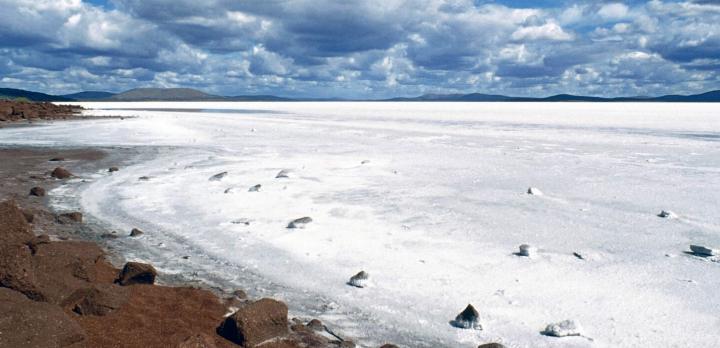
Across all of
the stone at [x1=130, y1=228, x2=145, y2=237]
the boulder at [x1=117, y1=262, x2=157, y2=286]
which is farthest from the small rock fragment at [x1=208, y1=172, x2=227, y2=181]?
the boulder at [x1=117, y1=262, x2=157, y2=286]

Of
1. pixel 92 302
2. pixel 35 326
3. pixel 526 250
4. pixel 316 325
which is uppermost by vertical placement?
pixel 35 326

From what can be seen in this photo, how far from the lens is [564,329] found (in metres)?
4.09

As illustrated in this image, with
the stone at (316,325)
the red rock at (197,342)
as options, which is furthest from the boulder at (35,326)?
the stone at (316,325)

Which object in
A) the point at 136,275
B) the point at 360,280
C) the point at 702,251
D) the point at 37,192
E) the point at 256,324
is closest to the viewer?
the point at 256,324

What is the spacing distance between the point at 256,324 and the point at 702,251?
15.3 ft

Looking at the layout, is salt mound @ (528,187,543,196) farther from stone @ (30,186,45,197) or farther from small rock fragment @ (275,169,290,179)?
stone @ (30,186,45,197)

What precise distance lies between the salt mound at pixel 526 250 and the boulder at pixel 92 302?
154 inches

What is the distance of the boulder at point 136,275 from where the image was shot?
16.0 feet

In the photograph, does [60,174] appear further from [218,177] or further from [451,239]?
[451,239]

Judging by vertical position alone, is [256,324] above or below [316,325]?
above

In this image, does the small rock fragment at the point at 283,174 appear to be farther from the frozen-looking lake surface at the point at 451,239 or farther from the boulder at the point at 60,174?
the boulder at the point at 60,174

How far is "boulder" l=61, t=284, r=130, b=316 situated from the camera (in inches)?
157

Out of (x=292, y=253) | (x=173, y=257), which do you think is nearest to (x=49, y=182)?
(x=173, y=257)

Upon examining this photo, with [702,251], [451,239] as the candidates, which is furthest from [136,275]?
[702,251]
